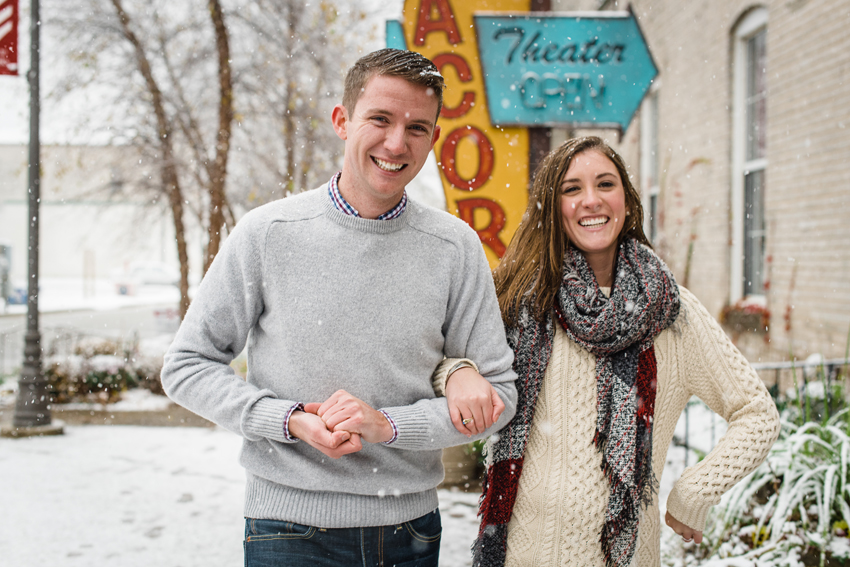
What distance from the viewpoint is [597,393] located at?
193cm

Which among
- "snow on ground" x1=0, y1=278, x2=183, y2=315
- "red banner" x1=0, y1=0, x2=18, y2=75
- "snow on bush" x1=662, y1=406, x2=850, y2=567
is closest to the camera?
"snow on bush" x1=662, y1=406, x2=850, y2=567

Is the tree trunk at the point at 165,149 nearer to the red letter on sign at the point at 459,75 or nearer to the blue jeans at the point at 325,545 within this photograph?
the red letter on sign at the point at 459,75

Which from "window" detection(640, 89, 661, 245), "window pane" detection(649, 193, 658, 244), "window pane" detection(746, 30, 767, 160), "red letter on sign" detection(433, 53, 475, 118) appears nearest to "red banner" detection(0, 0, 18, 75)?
"red letter on sign" detection(433, 53, 475, 118)

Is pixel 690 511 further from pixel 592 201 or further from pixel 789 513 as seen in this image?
pixel 789 513

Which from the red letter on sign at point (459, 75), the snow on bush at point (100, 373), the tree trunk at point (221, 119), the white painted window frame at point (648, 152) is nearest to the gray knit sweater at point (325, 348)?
the red letter on sign at point (459, 75)

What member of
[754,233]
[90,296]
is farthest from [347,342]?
[90,296]

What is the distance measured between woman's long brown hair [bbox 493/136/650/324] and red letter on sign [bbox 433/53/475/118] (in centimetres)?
223

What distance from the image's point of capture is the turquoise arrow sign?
3994 mm

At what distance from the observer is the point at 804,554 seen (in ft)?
10.4

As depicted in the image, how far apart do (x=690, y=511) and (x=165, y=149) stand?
28.6 feet

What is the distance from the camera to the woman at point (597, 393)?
1.87 metres

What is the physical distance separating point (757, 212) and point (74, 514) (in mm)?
6890

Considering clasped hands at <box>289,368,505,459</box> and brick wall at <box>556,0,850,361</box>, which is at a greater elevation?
brick wall at <box>556,0,850,361</box>

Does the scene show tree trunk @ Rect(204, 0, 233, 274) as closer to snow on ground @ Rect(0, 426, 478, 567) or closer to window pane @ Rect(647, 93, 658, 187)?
snow on ground @ Rect(0, 426, 478, 567)
